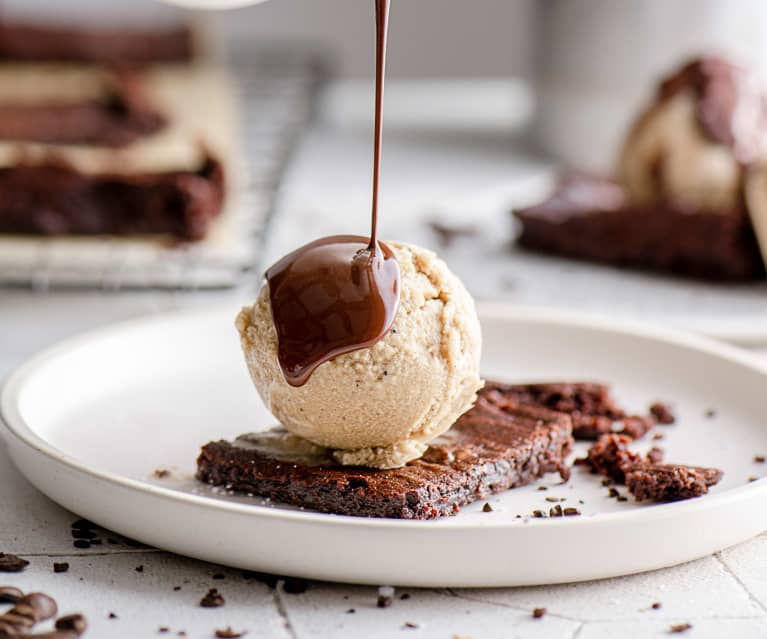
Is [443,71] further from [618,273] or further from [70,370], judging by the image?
[70,370]

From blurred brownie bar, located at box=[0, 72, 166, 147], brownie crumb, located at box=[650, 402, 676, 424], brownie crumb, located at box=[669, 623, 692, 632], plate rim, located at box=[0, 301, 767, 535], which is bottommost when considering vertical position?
brownie crumb, located at box=[669, 623, 692, 632]

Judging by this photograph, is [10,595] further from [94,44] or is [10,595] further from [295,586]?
[94,44]

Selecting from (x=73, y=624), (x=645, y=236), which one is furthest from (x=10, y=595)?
(x=645, y=236)

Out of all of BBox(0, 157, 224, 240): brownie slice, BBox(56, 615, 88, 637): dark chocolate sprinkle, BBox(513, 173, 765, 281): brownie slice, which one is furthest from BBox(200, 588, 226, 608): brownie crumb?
BBox(513, 173, 765, 281): brownie slice

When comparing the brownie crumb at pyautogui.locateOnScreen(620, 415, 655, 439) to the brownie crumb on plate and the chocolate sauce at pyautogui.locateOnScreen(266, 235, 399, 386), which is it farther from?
the chocolate sauce at pyautogui.locateOnScreen(266, 235, 399, 386)

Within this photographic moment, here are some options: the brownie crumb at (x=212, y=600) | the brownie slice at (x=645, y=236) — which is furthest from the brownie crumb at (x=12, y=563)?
the brownie slice at (x=645, y=236)

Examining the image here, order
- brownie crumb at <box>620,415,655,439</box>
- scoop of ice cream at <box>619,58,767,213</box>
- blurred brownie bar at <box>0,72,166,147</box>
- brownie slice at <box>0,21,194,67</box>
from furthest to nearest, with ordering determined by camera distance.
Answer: brownie slice at <box>0,21,194,67</box>
blurred brownie bar at <box>0,72,166,147</box>
scoop of ice cream at <box>619,58,767,213</box>
brownie crumb at <box>620,415,655,439</box>

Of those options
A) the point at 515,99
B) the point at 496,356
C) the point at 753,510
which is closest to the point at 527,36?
the point at 515,99
